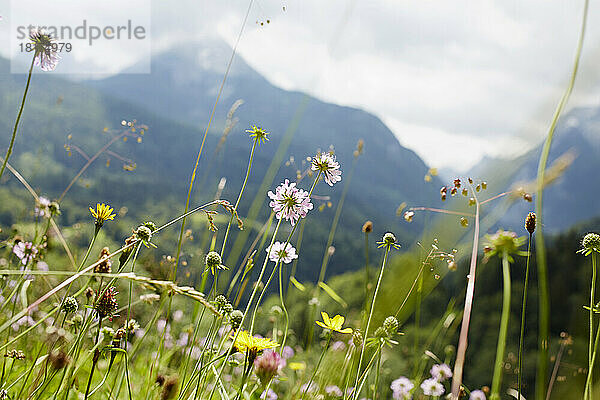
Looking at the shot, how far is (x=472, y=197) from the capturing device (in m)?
0.74

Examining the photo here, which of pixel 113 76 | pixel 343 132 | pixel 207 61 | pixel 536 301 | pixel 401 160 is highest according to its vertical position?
pixel 207 61

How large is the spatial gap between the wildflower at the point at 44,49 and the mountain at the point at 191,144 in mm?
596

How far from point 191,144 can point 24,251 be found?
5623 centimetres

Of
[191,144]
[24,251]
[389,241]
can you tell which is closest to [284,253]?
[389,241]

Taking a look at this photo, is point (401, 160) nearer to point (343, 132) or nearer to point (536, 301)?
point (343, 132)

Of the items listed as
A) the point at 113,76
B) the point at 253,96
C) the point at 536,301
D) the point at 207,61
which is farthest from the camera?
the point at 207,61

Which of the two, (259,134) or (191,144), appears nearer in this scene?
(259,134)

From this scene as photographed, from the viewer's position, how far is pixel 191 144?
55.4 meters

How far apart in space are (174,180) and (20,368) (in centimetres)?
4552

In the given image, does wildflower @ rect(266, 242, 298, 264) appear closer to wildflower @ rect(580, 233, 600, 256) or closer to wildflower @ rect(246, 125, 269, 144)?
wildflower @ rect(246, 125, 269, 144)

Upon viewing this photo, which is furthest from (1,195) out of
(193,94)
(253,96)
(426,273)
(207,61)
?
(207,61)

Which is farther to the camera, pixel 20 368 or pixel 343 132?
pixel 343 132

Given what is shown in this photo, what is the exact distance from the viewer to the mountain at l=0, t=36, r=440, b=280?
28719 millimetres

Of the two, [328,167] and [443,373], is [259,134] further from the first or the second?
[443,373]
